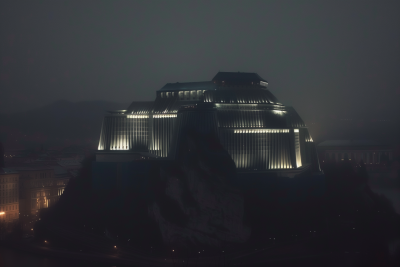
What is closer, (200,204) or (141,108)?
(200,204)

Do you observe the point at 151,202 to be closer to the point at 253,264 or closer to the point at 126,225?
the point at 126,225

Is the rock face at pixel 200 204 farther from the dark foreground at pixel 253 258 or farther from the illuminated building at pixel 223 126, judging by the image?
the illuminated building at pixel 223 126

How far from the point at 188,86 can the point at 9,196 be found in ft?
174

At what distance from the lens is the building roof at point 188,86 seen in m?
128

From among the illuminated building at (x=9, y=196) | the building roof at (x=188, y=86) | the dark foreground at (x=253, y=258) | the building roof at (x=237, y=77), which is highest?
the building roof at (x=237, y=77)

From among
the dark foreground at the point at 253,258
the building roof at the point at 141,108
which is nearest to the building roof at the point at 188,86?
the building roof at the point at 141,108

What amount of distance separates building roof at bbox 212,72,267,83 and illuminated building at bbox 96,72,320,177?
8.1 inches

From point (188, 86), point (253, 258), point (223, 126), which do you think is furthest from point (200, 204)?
point (188, 86)

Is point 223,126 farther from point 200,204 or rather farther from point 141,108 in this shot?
point 200,204

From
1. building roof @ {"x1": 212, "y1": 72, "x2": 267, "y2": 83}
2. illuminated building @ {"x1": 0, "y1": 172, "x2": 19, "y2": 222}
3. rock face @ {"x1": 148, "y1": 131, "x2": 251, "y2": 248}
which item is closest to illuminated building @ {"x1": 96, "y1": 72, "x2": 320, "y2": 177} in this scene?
building roof @ {"x1": 212, "y1": 72, "x2": 267, "y2": 83}

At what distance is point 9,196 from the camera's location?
14962 cm

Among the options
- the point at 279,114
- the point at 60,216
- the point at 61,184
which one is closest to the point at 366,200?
the point at 279,114

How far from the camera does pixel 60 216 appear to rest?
410 feet

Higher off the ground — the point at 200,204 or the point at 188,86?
the point at 188,86
